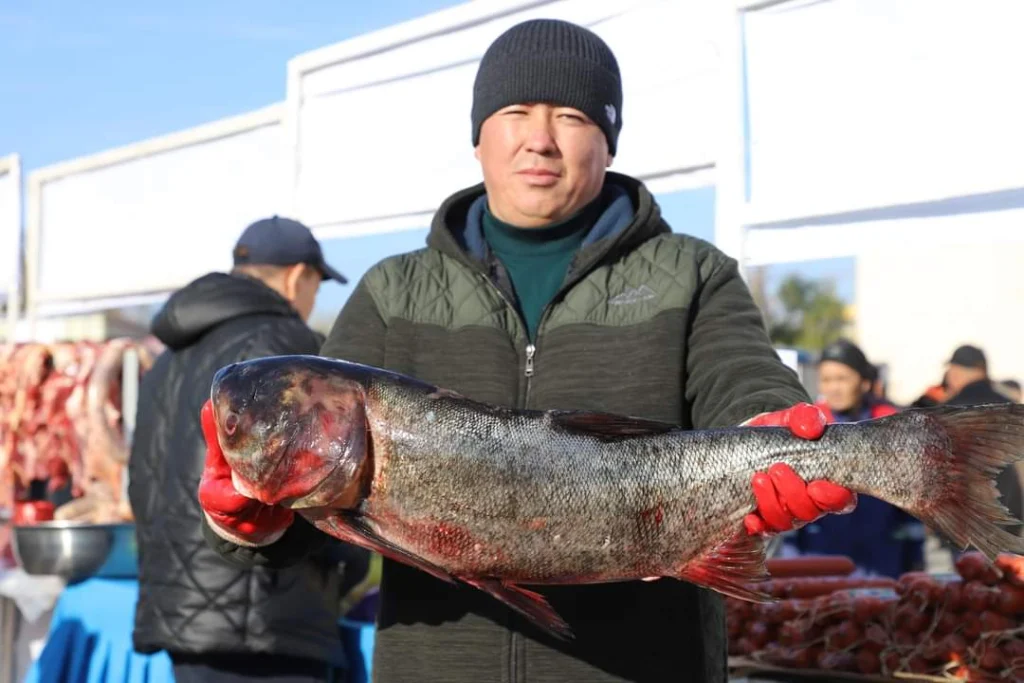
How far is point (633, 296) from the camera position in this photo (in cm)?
256

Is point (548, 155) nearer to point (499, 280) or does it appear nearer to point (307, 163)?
point (499, 280)

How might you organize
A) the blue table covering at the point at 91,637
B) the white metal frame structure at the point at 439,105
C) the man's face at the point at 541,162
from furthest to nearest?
the blue table covering at the point at 91,637, the white metal frame structure at the point at 439,105, the man's face at the point at 541,162

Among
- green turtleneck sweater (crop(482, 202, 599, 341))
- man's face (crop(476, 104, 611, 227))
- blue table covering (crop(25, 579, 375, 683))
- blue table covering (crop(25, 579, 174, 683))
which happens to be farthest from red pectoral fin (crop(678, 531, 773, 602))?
blue table covering (crop(25, 579, 174, 683))

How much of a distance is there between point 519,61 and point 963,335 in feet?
108

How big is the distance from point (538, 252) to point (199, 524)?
234cm

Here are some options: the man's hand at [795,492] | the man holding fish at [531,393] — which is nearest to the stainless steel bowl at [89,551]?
the man holding fish at [531,393]

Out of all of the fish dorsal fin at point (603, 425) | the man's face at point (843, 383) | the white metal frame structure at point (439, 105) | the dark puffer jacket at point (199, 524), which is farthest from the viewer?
the man's face at point (843, 383)

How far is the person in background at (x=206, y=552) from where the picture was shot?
14.2ft

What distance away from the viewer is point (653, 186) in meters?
4.38

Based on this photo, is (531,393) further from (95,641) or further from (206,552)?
(95,641)

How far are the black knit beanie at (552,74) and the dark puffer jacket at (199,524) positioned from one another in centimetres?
193

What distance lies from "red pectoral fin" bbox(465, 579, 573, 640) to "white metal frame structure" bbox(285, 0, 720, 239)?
2120 millimetres

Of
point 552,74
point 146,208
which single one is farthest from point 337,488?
point 146,208

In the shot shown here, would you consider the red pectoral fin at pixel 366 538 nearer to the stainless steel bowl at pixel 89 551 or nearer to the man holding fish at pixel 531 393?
the man holding fish at pixel 531 393
